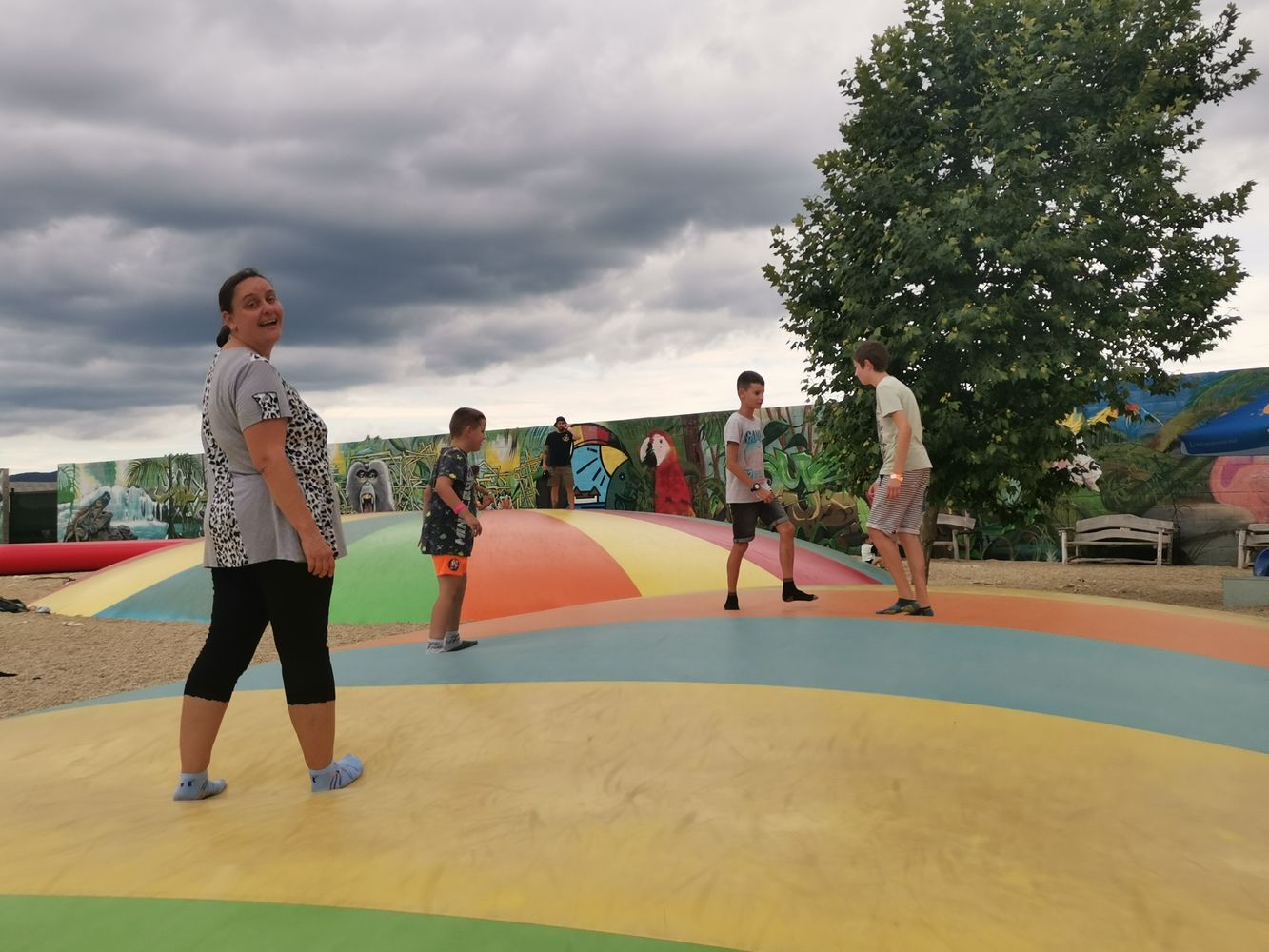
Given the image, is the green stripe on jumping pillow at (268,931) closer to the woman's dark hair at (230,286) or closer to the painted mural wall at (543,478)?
the woman's dark hair at (230,286)

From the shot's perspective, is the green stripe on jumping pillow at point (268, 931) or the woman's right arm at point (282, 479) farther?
the woman's right arm at point (282, 479)

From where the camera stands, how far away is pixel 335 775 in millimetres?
2898

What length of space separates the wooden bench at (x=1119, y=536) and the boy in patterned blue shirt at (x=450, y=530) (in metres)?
13.8

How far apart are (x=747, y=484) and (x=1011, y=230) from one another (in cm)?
530

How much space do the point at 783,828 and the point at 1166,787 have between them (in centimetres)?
130

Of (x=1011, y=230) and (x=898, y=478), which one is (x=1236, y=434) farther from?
(x=898, y=478)

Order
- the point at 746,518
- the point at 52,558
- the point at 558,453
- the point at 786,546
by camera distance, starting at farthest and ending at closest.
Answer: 1. the point at 52,558
2. the point at 558,453
3. the point at 786,546
4. the point at 746,518

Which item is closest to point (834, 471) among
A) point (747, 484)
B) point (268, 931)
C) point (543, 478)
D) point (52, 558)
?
point (747, 484)

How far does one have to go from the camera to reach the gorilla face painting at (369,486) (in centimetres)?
2281

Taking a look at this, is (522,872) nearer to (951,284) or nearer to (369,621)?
(369,621)

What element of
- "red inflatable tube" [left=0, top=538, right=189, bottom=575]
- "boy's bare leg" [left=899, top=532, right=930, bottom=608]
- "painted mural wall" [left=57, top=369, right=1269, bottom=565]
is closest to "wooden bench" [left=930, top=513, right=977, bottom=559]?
"painted mural wall" [left=57, top=369, right=1269, bottom=565]

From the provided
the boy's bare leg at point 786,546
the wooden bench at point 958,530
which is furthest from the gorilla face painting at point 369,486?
the boy's bare leg at point 786,546

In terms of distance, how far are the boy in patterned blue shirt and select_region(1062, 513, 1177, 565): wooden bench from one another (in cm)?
1377

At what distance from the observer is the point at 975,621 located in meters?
5.34
